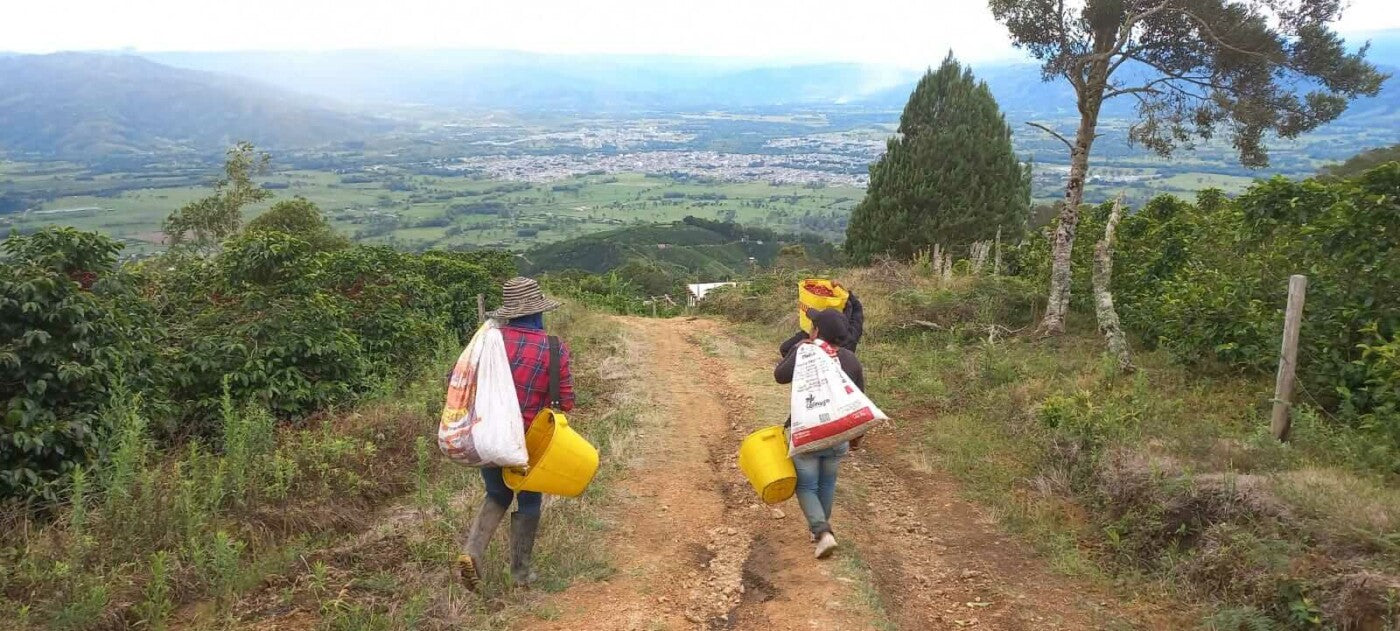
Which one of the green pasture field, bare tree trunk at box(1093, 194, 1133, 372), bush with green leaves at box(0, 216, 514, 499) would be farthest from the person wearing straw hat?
the green pasture field

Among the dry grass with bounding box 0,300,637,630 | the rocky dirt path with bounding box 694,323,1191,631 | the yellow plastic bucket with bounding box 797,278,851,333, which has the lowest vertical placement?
the rocky dirt path with bounding box 694,323,1191,631

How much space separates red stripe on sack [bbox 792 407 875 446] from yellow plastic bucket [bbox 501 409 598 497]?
4.22ft

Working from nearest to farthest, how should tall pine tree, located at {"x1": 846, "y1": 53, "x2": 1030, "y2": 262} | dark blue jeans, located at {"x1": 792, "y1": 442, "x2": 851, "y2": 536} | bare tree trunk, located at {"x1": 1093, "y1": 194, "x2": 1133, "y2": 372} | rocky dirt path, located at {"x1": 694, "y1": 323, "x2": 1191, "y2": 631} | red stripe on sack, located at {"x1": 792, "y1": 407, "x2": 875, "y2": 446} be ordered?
rocky dirt path, located at {"x1": 694, "y1": 323, "x2": 1191, "y2": 631} < red stripe on sack, located at {"x1": 792, "y1": 407, "x2": 875, "y2": 446} < dark blue jeans, located at {"x1": 792, "y1": 442, "x2": 851, "y2": 536} < bare tree trunk, located at {"x1": 1093, "y1": 194, "x2": 1133, "y2": 372} < tall pine tree, located at {"x1": 846, "y1": 53, "x2": 1030, "y2": 262}

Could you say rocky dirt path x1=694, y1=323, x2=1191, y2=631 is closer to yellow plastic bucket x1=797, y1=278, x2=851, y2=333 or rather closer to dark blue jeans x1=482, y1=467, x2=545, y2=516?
yellow plastic bucket x1=797, y1=278, x2=851, y2=333

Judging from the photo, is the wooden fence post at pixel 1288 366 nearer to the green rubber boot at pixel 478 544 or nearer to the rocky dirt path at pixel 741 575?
the rocky dirt path at pixel 741 575

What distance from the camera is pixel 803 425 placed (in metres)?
4.62

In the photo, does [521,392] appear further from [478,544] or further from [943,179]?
[943,179]

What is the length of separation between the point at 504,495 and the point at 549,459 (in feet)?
1.22

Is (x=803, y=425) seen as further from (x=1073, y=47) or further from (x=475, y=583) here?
(x=1073, y=47)

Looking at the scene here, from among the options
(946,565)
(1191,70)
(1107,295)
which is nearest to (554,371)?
(946,565)

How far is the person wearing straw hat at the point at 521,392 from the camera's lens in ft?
14.0

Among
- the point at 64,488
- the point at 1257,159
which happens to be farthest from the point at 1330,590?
the point at 1257,159

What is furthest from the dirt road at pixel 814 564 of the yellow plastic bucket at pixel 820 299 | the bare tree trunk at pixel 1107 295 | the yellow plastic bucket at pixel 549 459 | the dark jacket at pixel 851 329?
the bare tree trunk at pixel 1107 295

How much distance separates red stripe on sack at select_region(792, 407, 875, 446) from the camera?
14.8 ft
